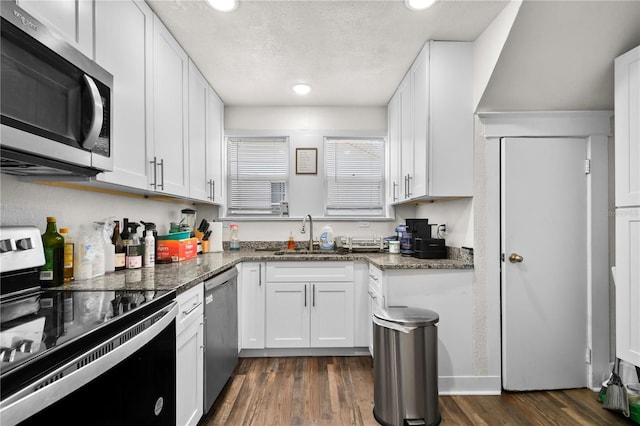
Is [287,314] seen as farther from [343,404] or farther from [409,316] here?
[409,316]

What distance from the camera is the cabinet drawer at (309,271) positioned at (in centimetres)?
295

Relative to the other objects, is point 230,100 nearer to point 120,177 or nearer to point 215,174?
point 215,174

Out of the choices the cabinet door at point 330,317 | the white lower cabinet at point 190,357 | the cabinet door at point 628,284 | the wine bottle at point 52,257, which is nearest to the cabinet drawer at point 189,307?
the white lower cabinet at point 190,357

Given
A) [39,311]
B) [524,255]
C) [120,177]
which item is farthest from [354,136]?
[39,311]

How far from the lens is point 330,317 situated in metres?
2.95

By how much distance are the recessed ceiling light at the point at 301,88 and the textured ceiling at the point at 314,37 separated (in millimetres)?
60

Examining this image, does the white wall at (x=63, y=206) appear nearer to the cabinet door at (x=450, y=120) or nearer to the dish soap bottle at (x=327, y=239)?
the dish soap bottle at (x=327, y=239)

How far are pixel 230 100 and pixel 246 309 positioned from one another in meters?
2.09

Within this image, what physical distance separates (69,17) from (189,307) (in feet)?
4.37

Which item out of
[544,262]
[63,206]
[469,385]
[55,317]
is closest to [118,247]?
[63,206]

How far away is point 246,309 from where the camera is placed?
115 inches

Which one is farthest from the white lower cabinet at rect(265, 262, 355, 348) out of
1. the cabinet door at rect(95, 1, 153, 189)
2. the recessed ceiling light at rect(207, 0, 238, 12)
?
the recessed ceiling light at rect(207, 0, 238, 12)

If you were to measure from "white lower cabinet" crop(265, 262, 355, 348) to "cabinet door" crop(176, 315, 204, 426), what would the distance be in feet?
3.59

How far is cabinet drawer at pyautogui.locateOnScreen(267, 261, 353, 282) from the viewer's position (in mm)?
2947
